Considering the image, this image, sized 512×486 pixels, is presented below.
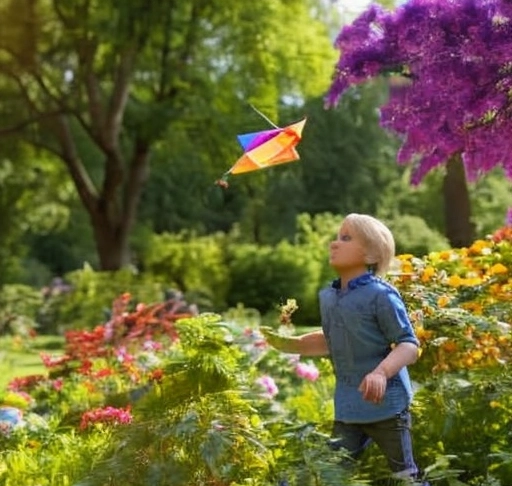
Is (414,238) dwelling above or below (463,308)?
above

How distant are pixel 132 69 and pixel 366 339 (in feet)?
58.3

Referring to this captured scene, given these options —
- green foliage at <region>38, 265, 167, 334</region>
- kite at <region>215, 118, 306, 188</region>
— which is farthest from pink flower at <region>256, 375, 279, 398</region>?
green foliage at <region>38, 265, 167, 334</region>

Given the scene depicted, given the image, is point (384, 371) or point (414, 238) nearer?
point (384, 371)

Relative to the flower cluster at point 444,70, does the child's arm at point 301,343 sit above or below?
below

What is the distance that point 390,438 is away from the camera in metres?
4.09

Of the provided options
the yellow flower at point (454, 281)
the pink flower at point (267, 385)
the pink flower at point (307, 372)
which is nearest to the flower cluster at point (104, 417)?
the pink flower at point (267, 385)

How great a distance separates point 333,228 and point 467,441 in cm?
1996

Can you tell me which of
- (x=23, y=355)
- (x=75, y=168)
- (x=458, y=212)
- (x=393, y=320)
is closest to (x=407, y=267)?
(x=393, y=320)

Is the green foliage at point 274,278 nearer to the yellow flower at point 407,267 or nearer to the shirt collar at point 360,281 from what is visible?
the yellow flower at point 407,267

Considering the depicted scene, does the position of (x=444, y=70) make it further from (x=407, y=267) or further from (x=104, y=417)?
(x=104, y=417)

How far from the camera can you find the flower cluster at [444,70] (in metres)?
5.02

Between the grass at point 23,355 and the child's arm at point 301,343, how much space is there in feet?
19.7

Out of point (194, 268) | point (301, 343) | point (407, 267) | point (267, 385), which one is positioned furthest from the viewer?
point (194, 268)

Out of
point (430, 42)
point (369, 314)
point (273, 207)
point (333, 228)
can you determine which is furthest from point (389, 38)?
point (273, 207)
